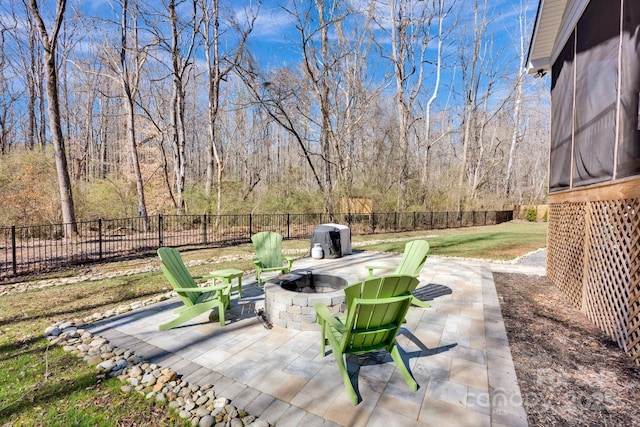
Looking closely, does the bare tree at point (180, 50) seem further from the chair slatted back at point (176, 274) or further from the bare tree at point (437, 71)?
the bare tree at point (437, 71)

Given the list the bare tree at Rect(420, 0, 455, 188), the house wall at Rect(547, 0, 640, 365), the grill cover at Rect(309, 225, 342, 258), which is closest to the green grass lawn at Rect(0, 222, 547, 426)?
the grill cover at Rect(309, 225, 342, 258)

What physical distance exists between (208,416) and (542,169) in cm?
4143

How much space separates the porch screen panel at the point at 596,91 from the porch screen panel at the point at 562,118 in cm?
43

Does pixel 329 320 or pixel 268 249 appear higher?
pixel 268 249

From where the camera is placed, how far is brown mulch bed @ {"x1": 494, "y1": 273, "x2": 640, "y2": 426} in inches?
85.9

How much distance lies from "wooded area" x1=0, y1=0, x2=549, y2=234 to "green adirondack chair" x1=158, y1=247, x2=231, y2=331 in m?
8.60

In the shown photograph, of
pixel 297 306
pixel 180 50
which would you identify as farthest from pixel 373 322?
pixel 180 50

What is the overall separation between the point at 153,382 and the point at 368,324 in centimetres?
187

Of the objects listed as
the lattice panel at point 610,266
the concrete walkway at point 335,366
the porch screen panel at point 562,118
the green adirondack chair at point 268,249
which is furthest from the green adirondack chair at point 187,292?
the porch screen panel at point 562,118

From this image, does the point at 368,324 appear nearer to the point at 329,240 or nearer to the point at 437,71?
the point at 329,240

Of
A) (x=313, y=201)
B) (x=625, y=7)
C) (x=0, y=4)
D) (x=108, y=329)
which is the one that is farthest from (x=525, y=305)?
(x=0, y=4)

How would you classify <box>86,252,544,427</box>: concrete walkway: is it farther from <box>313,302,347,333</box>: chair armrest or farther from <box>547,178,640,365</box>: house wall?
<box>547,178,640,365</box>: house wall

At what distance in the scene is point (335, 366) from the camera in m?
2.70

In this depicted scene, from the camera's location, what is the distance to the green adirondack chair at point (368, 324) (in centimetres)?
223
